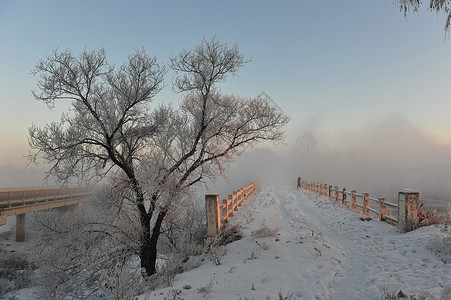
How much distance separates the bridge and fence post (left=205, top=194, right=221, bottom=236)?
12918mm

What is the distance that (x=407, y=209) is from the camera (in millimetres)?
8133

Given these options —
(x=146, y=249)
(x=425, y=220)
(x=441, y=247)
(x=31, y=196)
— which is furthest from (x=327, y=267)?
(x=31, y=196)

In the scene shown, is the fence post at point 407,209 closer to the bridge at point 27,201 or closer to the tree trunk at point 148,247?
the tree trunk at point 148,247

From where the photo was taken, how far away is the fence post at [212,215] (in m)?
9.27

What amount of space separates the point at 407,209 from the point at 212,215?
21.2 feet

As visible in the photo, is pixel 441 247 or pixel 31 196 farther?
pixel 31 196

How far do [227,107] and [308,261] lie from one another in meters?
6.21

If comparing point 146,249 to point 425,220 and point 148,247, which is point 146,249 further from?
point 425,220

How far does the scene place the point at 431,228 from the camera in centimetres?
731

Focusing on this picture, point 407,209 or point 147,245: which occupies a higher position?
point 407,209

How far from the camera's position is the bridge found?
21.2 metres

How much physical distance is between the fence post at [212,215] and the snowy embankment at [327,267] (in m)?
1.31

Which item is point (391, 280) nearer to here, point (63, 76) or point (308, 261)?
point (308, 261)

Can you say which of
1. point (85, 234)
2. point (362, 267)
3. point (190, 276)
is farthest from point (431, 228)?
point (85, 234)
